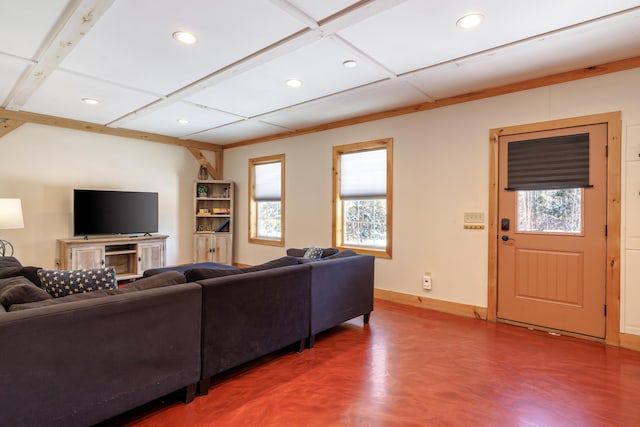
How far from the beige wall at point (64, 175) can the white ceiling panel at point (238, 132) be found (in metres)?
0.70

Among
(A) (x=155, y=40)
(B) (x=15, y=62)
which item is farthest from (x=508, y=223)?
(B) (x=15, y=62)

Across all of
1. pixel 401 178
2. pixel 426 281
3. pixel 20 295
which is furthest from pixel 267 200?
pixel 20 295

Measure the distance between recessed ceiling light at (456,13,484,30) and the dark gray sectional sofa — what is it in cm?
216

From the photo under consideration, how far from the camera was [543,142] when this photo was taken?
11.2ft

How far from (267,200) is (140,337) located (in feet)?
14.5

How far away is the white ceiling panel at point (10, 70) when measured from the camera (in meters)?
3.04

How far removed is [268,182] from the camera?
20.3 ft

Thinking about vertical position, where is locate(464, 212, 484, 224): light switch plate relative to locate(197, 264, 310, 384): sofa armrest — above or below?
above

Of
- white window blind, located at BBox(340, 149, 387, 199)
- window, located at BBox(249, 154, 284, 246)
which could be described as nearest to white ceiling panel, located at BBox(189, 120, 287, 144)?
window, located at BBox(249, 154, 284, 246)

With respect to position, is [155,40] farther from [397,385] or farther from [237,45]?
[397,385]

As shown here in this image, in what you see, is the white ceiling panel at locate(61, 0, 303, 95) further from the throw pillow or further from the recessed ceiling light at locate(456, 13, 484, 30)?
the throw pillow

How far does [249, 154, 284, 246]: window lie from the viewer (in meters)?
6.02

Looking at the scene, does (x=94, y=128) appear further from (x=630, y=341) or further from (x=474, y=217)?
(x=630, y=341)

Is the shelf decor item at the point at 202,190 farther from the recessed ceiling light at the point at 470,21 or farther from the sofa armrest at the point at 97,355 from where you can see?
the recessed ceiling light at the point at 470,21
